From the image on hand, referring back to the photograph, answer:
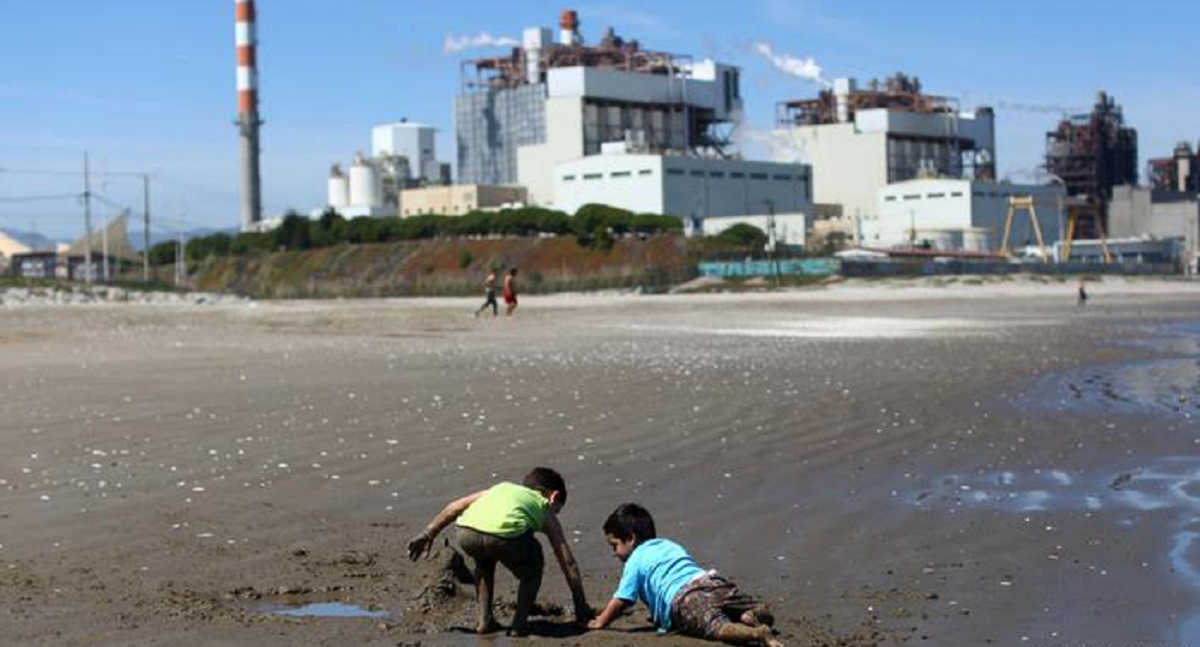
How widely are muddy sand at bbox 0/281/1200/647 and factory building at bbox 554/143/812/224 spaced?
89002 millimetres

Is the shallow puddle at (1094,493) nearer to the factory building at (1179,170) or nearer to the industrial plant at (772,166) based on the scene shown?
the industrial plant at (772,166)

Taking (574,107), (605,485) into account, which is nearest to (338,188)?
(574,107)

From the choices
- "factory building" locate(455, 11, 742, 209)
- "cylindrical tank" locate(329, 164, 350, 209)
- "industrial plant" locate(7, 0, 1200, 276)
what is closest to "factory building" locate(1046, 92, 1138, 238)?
"industrial plant" locate(7, 0, 1200, 276)

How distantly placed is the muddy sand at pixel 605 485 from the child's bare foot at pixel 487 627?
10 cm

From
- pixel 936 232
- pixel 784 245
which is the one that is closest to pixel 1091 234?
pixel 936 232

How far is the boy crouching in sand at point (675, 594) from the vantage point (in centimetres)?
698

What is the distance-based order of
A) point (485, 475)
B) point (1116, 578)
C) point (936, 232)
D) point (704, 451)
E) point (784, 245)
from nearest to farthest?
point (1116, 578)
point (485, 475)
point (704, 451)
point (784, 245)
point (936, 232)

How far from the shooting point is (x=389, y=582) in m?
8.38

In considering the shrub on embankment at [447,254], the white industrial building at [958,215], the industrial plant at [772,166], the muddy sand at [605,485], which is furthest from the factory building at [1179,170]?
the muddy sand at [605,485]

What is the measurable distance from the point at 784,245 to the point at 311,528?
3696 inches

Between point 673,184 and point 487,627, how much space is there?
4298 inches

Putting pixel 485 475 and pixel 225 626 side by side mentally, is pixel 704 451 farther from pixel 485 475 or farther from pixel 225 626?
pixel 225 626

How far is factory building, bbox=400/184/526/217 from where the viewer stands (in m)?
123

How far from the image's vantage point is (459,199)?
12344cm
